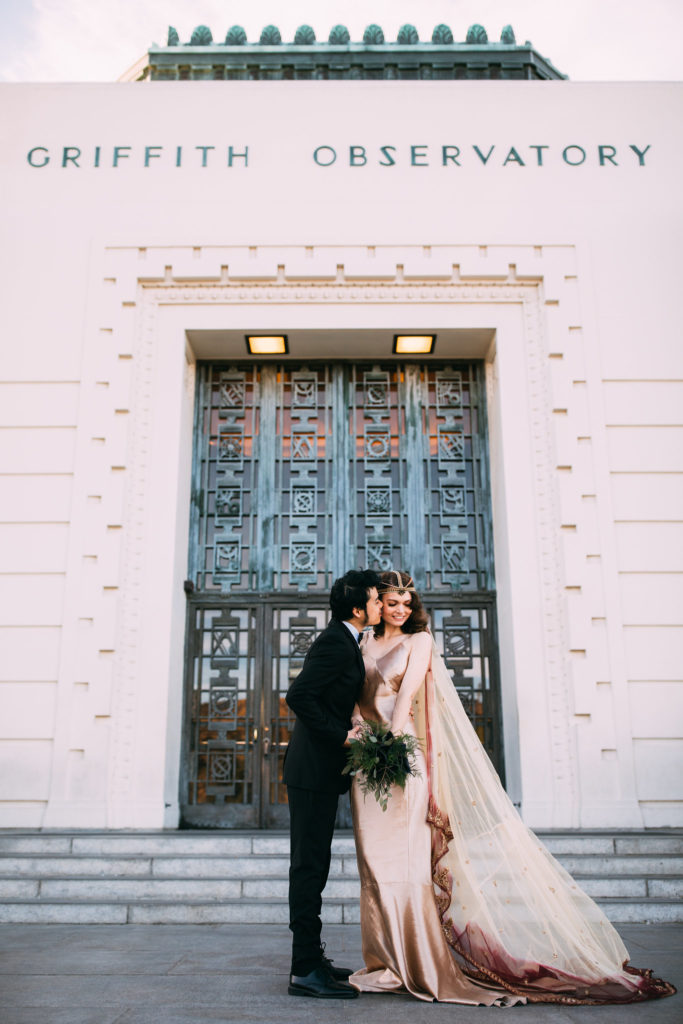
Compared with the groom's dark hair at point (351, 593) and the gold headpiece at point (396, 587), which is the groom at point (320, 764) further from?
the gold headpiece at point (396, 587)

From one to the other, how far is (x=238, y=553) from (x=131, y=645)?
61.8 inches

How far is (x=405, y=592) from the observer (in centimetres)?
455

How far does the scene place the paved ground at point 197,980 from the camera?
3.59 m

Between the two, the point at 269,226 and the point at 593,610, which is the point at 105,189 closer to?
the point at 269,226

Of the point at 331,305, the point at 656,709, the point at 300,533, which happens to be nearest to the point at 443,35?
the point at 331,305

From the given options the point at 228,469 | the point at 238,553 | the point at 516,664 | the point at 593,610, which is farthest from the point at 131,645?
the point at 593,610

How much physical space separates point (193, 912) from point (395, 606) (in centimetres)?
294

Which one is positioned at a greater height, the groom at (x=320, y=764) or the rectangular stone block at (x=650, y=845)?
the groom at (x=320, y=764)

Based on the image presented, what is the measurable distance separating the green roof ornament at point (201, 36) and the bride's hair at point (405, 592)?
9077 mm

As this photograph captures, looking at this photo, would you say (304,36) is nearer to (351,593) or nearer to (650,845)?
(351,593)

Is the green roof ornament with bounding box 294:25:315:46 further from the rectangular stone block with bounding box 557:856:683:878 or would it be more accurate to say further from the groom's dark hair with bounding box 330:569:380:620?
the rectangular stone block with bounding box 557:856:683:878

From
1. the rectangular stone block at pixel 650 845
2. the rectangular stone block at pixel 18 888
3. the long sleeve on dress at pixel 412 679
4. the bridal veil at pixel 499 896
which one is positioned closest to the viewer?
the bridal veil at pixel 499 896

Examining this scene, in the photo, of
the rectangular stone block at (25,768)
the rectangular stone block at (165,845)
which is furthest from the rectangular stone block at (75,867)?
the rectangular stone block at (25,768)

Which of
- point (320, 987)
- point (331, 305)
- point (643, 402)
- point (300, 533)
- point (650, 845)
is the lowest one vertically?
point (320, 987)
